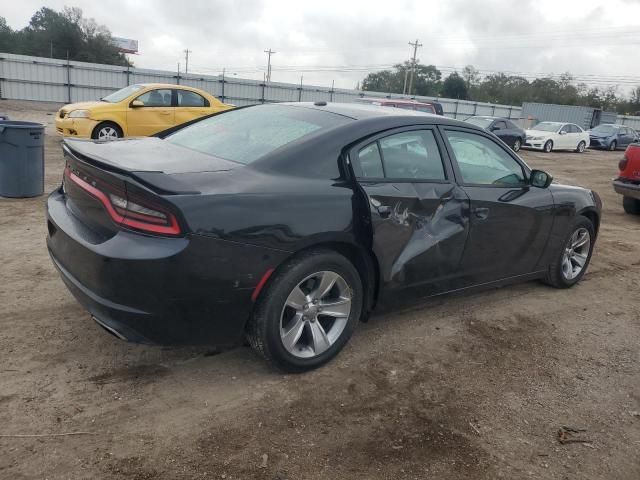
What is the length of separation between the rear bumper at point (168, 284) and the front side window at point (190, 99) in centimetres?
1072

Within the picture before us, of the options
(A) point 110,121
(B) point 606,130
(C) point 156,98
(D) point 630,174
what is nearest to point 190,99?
(C) point 156,98

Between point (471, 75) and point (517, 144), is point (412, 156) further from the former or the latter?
point (471, 75)

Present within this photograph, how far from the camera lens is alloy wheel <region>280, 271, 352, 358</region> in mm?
3172

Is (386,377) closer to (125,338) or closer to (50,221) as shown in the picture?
(125,338)

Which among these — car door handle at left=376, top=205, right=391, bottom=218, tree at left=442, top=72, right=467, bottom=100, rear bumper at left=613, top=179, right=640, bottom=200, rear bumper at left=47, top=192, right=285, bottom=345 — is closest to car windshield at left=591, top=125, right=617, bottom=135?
rear bumper at left=613, top=179, right=640, bottom=200

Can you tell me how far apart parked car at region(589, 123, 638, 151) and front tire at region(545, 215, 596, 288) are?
26.3 metres

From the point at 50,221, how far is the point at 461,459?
2.71 meters

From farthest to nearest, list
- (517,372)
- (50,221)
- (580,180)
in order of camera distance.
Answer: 1. (580,180)
2. (517,372)
3. (50,221)

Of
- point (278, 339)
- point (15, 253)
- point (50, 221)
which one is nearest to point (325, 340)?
point (278, 339)

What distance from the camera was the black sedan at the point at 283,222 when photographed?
2.71 metres

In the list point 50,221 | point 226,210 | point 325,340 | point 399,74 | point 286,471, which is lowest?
point 286,471

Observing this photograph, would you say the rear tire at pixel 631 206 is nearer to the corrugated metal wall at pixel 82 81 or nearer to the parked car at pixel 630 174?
the parked car at pixel 630 174

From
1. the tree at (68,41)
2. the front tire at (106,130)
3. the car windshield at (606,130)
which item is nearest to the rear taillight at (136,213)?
the front tire at (106,130)

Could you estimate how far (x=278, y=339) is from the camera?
309 cm
